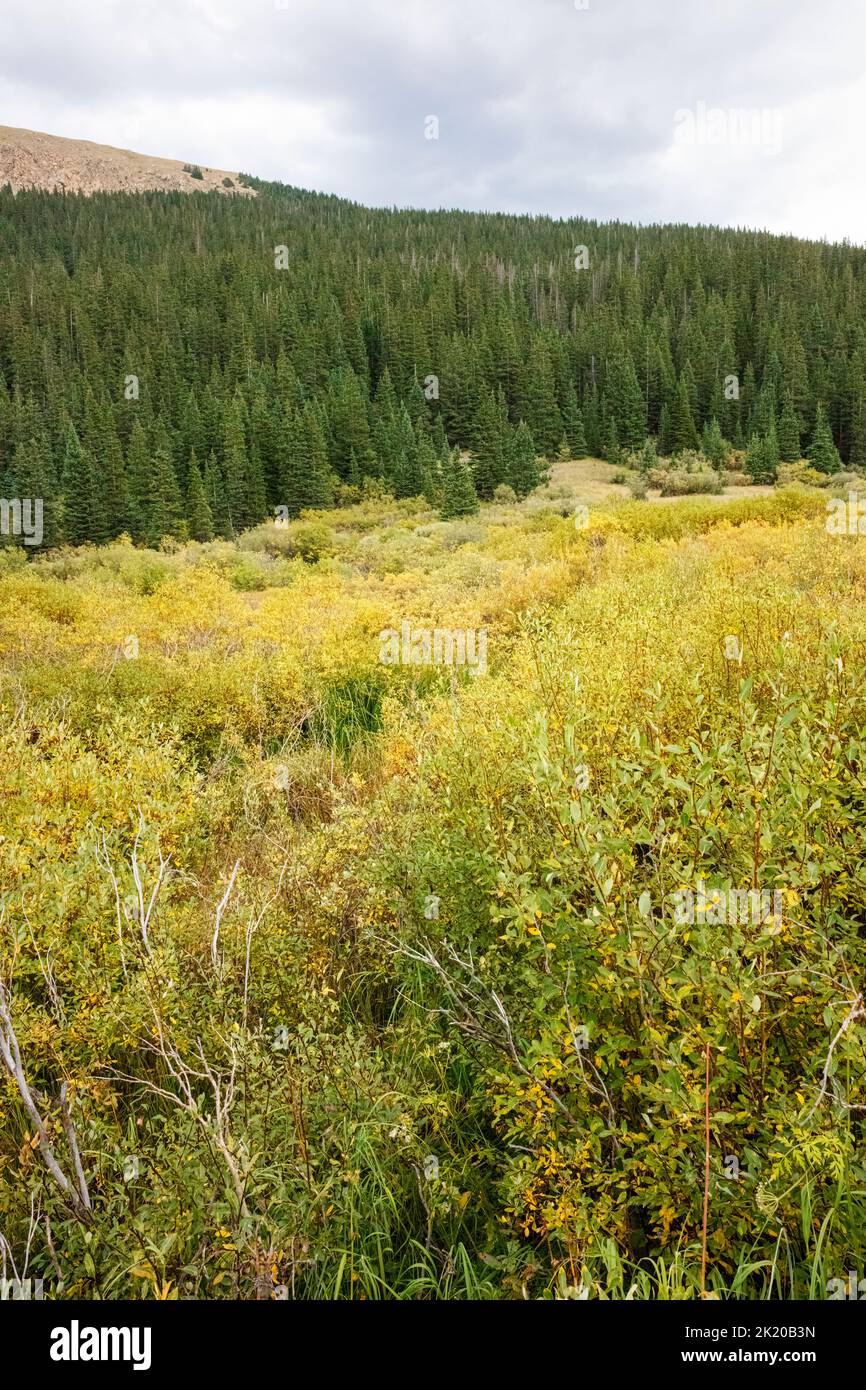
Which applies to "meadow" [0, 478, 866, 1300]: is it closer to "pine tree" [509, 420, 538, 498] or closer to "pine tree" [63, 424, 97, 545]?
"pine tree" [63, 424, 97, 545]

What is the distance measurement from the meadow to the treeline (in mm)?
37475

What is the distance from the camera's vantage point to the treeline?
48.2 meters

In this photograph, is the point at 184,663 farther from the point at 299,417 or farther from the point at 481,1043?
the point at 299,417

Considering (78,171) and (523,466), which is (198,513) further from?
(78,171)

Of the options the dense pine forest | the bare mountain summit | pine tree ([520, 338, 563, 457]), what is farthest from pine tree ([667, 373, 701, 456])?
the bare mountain summit

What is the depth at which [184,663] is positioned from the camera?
10.2 m

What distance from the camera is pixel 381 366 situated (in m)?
68.1

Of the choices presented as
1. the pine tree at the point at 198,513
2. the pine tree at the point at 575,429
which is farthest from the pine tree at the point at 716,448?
the pine tree at the point at 198,513

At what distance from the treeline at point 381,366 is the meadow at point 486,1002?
37475 mm

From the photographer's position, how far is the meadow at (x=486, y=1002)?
2.13 metres

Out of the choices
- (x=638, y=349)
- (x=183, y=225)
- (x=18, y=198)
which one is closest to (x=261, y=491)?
(x=638, y=349)

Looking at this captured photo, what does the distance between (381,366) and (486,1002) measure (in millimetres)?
72067

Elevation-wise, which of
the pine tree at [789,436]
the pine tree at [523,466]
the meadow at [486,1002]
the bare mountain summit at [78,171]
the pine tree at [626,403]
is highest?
the bare mountain summit at [78,171]

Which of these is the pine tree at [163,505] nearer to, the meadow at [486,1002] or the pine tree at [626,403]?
the pine tree at [626,403]
